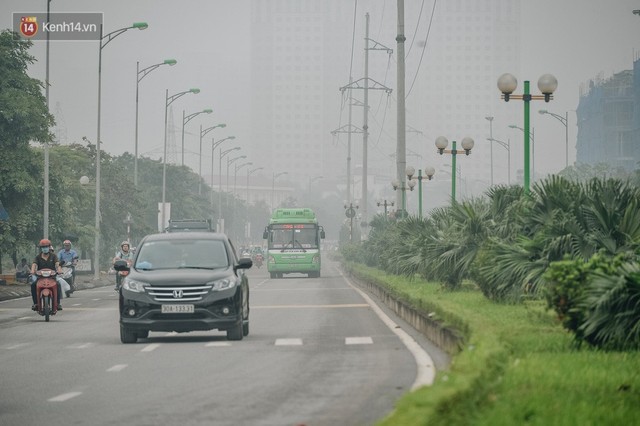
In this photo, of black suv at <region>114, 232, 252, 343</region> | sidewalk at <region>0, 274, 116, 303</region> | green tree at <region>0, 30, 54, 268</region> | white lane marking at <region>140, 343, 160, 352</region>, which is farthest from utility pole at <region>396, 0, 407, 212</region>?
white lane marking at <region>140, 343, 160, 352</region>

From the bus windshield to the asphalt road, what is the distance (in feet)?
136

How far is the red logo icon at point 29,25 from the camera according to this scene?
194 feet

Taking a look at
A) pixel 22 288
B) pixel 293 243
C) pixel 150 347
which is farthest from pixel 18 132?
pixel 150 347

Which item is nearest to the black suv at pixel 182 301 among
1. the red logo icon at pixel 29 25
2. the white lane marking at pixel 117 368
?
the white lane marking at pixel 117 368

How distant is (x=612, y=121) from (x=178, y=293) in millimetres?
A: 132259

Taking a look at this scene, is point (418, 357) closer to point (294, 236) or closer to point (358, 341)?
point (358, 341)

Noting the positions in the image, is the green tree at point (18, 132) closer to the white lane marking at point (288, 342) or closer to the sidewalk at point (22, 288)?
the sidewalk at point (22, 288)

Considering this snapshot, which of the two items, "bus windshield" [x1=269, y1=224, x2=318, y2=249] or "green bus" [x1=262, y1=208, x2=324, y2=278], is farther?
"bus windshield" [x1=269, y1=224, x2=318, y2=249]

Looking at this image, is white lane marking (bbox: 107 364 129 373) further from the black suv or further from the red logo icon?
the red logo icon

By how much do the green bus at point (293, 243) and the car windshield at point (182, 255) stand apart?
4486 centimetres

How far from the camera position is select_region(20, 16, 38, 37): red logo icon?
59.0m

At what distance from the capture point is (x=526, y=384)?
1164 cm

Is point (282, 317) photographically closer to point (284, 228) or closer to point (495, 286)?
point (495, 286)

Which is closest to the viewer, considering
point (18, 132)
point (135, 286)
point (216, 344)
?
point (216, 344)
